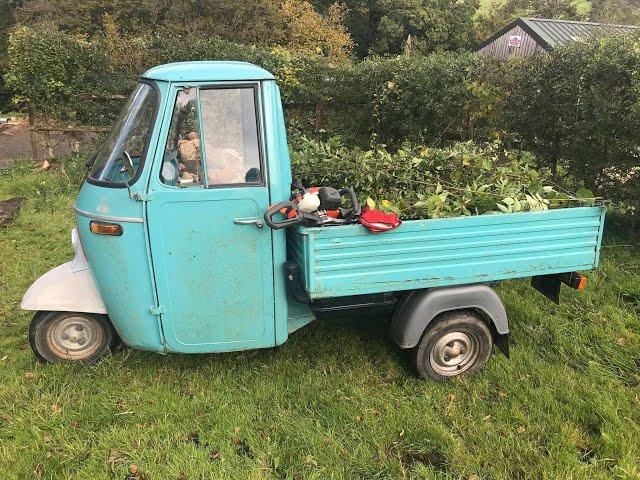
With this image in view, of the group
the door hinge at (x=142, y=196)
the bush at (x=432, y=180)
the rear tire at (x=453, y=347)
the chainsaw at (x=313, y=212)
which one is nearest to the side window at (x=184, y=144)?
the door hinge at (x=142, y=196)

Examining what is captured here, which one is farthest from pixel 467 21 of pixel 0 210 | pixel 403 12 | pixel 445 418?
pixel 445 418

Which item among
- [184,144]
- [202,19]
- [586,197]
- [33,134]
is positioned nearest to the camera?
[184,144]

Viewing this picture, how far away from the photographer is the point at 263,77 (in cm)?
305

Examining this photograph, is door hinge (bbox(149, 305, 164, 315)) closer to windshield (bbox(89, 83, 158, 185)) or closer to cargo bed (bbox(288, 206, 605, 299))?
windshield (bbox(89, 83, 158, 185))

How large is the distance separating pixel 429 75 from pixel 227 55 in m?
4.44

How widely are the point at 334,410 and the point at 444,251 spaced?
121 cm

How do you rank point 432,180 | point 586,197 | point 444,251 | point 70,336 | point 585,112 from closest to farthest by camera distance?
point 444,251
point 70,336
point 586,197
point 432,180
point 585,112

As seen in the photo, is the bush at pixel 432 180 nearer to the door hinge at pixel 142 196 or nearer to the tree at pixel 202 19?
the door hinge at pixel 142 196

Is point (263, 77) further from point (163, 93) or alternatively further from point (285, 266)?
point (285, 266)

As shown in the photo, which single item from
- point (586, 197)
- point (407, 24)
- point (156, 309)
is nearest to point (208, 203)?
point (156, 309)

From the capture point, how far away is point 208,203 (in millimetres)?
2977

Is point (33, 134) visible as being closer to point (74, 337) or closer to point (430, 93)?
point (430, 93)

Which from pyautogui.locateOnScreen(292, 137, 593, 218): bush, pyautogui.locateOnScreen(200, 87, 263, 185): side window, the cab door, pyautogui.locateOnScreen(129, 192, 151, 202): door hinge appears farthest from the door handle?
pyautogui.locateOnScreen(292, 137, 593, 218): bush

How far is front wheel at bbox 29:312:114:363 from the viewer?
11.3 feet
